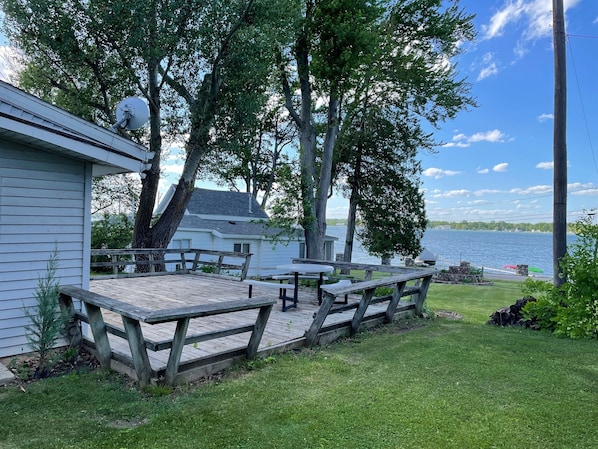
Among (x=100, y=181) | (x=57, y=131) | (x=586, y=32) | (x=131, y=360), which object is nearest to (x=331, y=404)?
(x=131, y=360)

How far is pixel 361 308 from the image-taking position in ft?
17.5

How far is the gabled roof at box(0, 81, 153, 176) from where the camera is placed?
390 centimetres

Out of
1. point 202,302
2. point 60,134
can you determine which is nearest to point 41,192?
point 60,134

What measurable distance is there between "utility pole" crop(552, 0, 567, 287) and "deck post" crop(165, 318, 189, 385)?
21.5ft

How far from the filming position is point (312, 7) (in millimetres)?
12039

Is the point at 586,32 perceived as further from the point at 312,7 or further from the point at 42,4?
the point at 42,4

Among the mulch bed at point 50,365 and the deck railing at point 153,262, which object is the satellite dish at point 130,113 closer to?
the mulch bed at point 50,365

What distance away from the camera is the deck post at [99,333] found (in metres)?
3.88

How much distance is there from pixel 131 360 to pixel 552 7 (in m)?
8.64

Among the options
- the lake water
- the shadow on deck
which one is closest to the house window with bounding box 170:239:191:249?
the lake water

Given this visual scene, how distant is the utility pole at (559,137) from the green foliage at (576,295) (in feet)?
1.91

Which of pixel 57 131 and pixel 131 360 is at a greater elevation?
pixel 57 131

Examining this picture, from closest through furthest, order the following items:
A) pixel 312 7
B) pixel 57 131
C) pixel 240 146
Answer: pixel 57 131 → pixel 240 146 → pixel 312 7

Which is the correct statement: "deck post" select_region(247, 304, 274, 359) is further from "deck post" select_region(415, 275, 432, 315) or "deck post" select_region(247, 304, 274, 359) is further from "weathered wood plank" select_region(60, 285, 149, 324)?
"deck post" select_region(415, 275, 432, 315)
